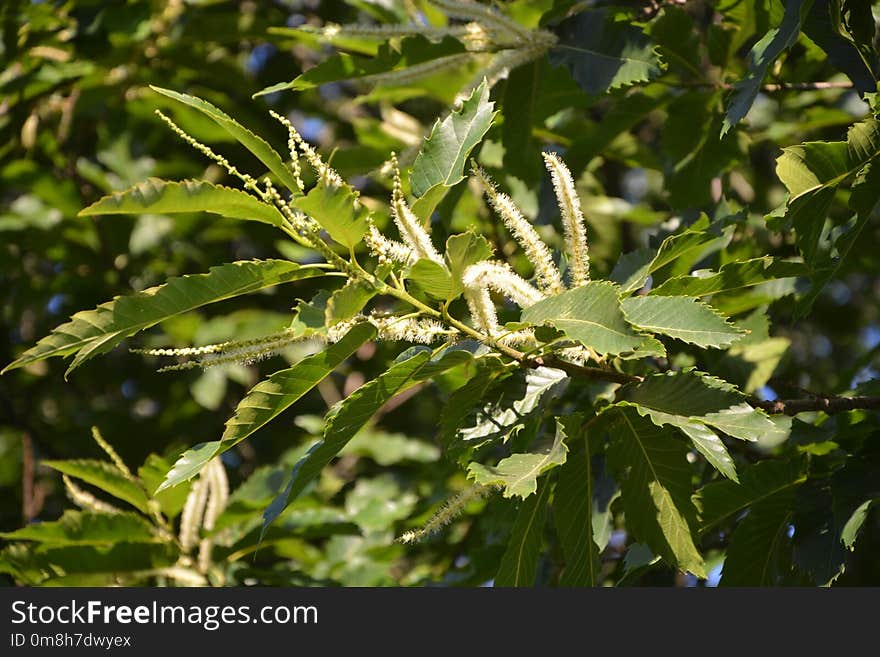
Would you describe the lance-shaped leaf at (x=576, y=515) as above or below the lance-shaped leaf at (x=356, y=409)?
below

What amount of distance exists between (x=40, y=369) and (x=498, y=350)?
109 inches

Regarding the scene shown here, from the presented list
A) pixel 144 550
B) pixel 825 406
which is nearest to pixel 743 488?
pixel 825 406

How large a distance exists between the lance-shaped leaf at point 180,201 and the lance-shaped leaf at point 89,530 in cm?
123

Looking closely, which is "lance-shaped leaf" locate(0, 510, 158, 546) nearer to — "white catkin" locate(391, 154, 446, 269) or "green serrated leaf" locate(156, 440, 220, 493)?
"green serrated leaf" locate(156, 440, 220, 493)

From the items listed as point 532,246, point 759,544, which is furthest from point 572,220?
point 759,544

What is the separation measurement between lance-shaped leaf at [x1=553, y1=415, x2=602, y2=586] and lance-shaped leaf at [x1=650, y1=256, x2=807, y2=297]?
0.25 m

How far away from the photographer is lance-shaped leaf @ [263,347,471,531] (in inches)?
53.2

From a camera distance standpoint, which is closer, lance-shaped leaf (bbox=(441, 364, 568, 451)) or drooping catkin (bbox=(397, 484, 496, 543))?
drooping catkin (bbox=(397, 484, 496, 543))

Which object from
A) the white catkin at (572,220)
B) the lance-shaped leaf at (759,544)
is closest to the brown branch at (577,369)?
the white catkin at (572,220)

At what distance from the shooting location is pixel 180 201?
4.14 feet

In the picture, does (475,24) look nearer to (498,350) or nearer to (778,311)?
(498,350)

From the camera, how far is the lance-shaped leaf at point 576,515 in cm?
151

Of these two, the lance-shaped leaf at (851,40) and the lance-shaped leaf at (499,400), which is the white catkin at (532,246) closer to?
the lance-shaped leaf at (499,400)

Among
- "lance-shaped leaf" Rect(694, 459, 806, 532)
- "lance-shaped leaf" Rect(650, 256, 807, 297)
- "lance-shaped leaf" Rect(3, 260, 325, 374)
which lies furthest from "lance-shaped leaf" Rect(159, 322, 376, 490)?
"lance-shaped leaf" Rect(694, 459, 806, 532)
